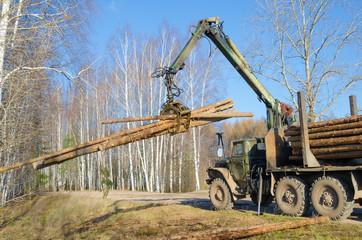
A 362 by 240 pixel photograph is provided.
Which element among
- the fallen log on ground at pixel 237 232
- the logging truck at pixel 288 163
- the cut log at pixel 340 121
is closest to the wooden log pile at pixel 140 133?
the logging truck at pixel 288 163

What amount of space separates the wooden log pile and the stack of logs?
6.73 feet

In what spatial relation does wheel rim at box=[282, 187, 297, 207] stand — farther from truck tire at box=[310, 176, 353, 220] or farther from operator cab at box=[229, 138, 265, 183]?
operator cab at box=[229, 138, 265, 183]

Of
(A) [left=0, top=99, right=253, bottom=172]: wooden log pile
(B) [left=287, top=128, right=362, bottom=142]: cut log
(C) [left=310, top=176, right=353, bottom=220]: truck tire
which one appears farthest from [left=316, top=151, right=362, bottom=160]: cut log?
(A) [left=0, top=99, right=253, bottom=172]: wooden log pile

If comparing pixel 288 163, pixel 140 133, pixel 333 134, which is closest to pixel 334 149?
pixel 333 134

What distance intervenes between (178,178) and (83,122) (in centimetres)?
1384

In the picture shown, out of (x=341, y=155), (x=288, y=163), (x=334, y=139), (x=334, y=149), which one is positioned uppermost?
(x=334, y=139)

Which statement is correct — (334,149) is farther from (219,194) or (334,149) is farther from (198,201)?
(198,201)

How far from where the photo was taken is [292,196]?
904 cm

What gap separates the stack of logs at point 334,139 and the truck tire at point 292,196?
0.77 meters

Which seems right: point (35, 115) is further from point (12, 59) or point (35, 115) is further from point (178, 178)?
point (178, 178)

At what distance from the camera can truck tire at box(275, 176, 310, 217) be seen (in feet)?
28.7

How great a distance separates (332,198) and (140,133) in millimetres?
5337

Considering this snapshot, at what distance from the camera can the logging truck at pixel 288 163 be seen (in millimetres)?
8000

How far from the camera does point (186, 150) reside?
27422 millimetres
